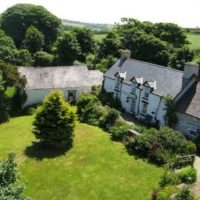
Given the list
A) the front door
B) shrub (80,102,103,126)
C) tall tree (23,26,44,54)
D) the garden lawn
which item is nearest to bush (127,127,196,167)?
the garden lawn

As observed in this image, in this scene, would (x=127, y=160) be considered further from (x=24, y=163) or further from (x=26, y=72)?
(x=26, y=72)

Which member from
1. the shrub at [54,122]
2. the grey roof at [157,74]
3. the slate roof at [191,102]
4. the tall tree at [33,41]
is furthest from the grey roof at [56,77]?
the tall tree at [33,41]

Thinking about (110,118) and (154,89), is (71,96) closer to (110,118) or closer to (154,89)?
(110,118)

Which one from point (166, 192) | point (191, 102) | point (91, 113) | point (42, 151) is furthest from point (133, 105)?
point (166, 192)

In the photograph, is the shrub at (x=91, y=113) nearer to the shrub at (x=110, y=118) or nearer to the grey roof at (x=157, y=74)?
the shrub at (x=110, y=118)

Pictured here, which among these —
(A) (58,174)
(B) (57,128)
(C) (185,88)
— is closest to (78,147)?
(B) (57,128)
